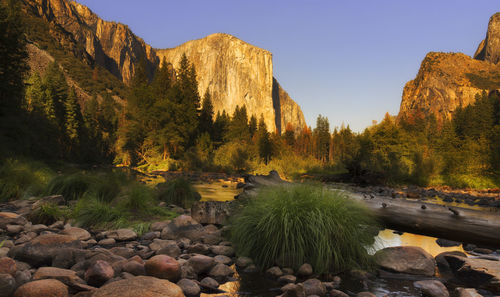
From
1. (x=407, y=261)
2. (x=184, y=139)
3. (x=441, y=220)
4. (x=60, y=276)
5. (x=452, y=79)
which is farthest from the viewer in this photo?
(x=452, y=79)

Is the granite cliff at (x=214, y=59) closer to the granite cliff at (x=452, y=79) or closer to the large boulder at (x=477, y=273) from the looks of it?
the granite cliff at (x=452, y=79)

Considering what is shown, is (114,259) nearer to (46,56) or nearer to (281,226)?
(281,226)

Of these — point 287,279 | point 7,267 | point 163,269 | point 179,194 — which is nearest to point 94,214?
point 7,267

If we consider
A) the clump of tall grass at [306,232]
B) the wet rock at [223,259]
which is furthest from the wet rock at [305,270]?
the wet rock at [223,259]

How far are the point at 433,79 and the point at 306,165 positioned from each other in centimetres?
11251

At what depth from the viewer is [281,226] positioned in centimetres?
296

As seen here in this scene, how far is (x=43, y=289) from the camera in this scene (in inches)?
78.8

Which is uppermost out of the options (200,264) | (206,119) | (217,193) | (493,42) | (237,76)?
(493,42)

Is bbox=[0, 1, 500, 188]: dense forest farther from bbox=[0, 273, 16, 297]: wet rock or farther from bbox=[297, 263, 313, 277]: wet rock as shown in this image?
bbox=[297, 263, 313, 277]: wet rock

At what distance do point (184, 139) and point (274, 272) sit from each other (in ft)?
91.0

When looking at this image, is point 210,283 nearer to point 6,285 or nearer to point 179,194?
point 6,285

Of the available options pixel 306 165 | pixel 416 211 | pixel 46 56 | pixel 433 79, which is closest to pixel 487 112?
pixel 306 165

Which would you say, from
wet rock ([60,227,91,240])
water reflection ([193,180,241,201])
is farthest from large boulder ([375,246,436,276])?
water reflection ([193,180,241,201])

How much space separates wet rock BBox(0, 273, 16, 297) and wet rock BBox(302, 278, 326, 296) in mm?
2197
